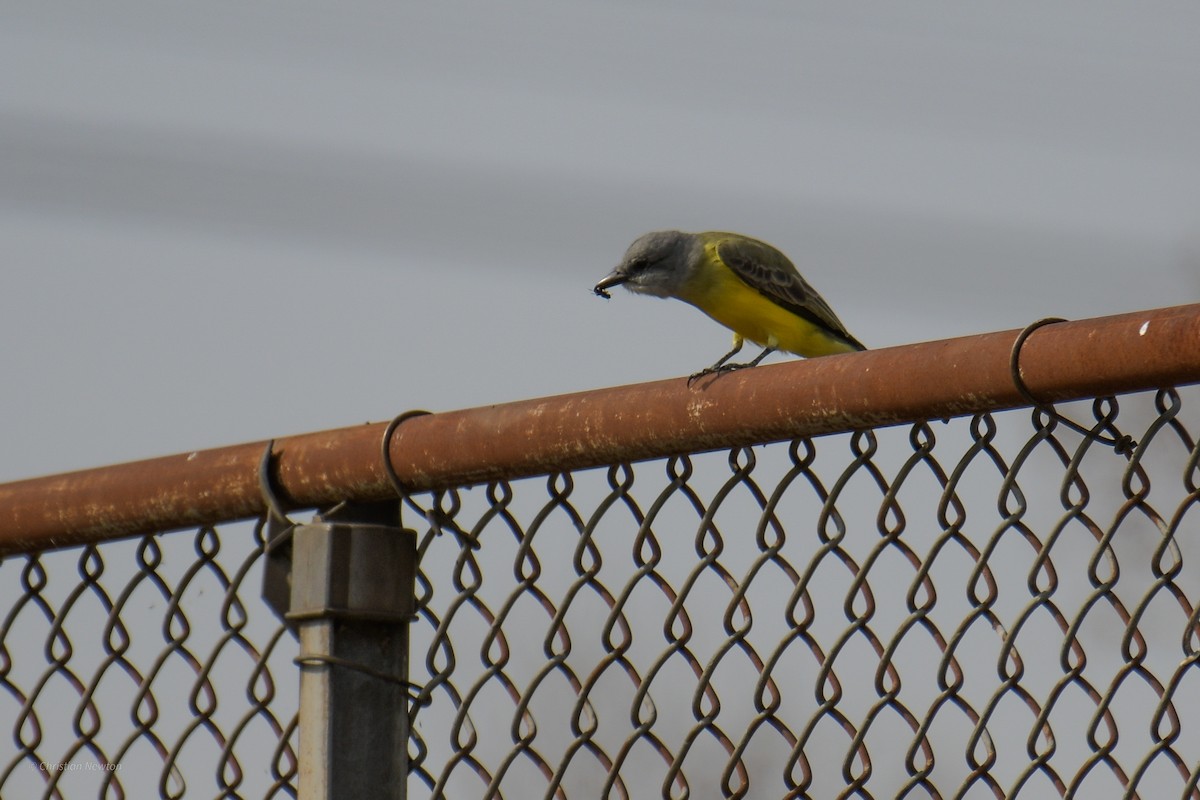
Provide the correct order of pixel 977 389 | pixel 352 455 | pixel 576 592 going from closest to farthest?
pixel 977 389 < pixel 576 592 < pixel 352 455

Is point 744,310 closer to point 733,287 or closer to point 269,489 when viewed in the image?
point 733,287

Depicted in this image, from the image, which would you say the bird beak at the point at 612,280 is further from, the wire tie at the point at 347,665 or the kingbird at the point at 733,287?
the wire tie at the point at 347,665

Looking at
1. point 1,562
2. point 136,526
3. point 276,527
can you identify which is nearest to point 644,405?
point 276,527

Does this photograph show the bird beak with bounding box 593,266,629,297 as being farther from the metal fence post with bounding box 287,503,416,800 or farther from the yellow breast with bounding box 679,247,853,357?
the metal fence post with bounding box 287,503,416,800

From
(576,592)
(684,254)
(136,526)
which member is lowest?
(576,592)

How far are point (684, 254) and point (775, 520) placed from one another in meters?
5.06

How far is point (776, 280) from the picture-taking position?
7398 millimetres

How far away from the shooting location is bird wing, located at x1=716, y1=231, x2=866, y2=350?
7.28 meters

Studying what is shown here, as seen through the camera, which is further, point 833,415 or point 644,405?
point 644,405

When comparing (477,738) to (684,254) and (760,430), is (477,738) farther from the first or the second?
(684,254)

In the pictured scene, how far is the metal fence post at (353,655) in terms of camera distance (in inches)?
94.3

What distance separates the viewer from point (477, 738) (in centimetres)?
245

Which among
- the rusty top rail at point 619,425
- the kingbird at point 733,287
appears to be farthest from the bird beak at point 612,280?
the rusty top rail at point 619,425

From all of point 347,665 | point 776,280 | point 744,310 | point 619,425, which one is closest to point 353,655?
point 347,665
